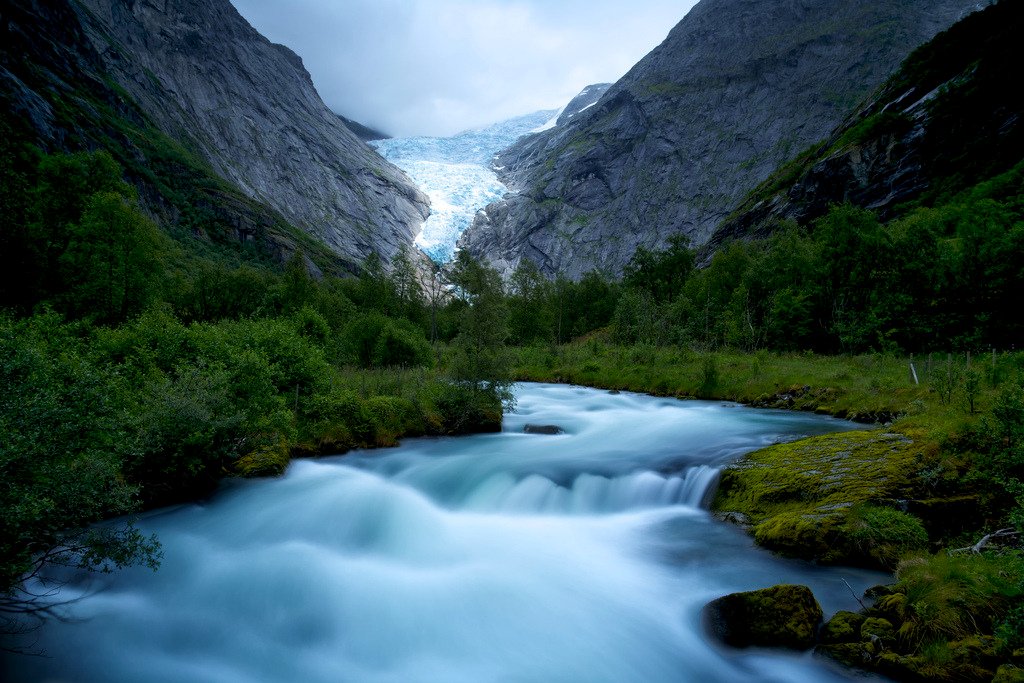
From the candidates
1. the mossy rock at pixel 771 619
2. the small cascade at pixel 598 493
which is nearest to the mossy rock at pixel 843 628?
the mossy rock at pixel 771 619

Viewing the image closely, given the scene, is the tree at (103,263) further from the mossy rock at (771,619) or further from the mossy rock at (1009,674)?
the mossy rock at (1009,674)

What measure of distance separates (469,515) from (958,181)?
61.8 m

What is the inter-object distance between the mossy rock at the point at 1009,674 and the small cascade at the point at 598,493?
260 inches

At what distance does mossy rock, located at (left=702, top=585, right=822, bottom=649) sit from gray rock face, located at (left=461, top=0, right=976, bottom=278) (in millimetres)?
121218

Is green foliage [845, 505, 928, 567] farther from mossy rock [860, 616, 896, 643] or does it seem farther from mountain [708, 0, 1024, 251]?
mountain [708, 0, 1024, 251]

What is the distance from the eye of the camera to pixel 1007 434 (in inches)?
315

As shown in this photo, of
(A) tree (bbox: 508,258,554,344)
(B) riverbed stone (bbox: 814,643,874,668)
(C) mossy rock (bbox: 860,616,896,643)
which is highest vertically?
(A) tree (bbox: 508,258,554,344)

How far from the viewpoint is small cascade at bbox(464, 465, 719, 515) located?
12055 millimetres

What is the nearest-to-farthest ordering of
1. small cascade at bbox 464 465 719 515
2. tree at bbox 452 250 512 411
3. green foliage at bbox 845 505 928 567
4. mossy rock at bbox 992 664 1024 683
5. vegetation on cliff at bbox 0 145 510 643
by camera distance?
mossy rock at bbox 992 664 1024 683 → vegetation on cliff at bbox 0 145 510 643 → green foliage at bbox 845 505 928 567 → small cascade at bbox 464 465 719 515 → tree at bbox 452 250 512 411

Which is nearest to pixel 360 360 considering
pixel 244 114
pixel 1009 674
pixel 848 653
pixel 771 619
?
pixel 771 619

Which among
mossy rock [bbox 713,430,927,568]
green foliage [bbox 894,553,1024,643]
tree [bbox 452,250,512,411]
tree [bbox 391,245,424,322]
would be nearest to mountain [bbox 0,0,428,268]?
tree [bbox 391,245,424,322]

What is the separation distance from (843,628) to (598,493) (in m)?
6.72

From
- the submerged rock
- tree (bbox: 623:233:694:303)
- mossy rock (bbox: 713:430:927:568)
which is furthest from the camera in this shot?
tree (bbox: 623:233:694:303)

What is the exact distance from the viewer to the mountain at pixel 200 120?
90062mm
